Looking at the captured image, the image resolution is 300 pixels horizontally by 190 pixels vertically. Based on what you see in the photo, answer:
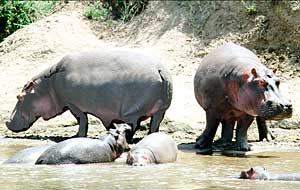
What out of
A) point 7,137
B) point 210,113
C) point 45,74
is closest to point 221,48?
point 210,113

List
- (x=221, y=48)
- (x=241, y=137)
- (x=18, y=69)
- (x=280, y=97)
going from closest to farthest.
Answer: (x=280, y=97)
(x=241, y=137)
(x=221, y=48)
(x=18, y=69)

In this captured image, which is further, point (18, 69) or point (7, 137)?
point (18, 69)

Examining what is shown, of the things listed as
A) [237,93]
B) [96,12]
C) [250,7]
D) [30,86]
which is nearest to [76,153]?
[237,93]

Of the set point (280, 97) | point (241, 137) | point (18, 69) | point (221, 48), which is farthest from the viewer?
point (18, 69)

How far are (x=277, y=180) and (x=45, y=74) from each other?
549 centimetres

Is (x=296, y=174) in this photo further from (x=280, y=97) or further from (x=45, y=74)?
(x=45, y=74)

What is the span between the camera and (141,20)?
699 inches

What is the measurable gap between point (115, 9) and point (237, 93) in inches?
327

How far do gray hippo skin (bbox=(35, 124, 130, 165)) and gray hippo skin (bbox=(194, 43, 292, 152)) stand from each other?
155cm

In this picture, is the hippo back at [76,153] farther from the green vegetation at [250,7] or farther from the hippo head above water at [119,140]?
the green vegetation at [250,7]

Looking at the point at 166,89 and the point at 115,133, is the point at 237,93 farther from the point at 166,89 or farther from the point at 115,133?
the point at 115,133

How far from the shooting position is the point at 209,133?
11.1 m

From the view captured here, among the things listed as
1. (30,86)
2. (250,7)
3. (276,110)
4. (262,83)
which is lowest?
(30,86)

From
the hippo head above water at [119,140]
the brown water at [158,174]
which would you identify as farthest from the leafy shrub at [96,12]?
the brown water at [158,174]
